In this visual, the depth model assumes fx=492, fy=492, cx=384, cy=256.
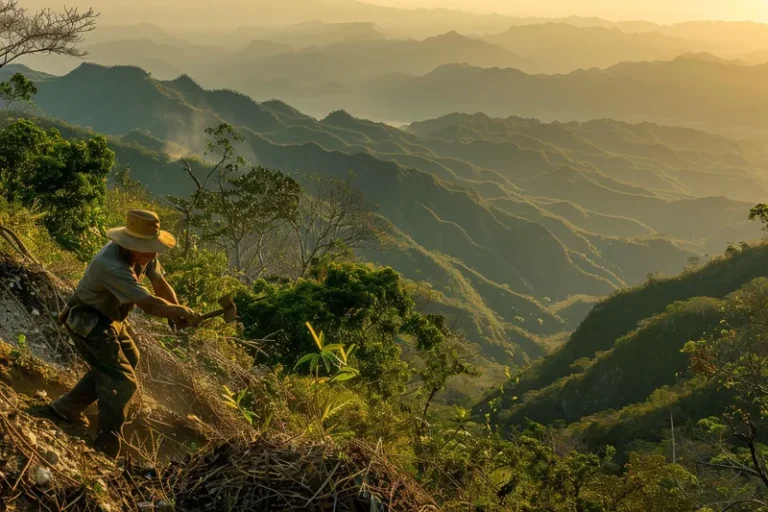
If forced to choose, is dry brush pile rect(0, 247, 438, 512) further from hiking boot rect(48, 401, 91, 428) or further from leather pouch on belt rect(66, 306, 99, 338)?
leather pouch on belt rect(66, 306, 99, 338)

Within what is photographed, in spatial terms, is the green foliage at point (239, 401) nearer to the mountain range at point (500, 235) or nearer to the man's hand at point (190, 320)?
the man's hand at point (190, 320)

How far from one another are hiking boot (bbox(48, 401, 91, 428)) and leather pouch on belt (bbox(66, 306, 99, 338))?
659 mm

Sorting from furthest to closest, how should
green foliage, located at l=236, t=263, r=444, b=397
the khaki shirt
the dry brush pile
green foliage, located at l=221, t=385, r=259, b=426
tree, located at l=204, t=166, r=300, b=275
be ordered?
tree, located at l=204, t=166, r=300, b=275
green foliage, located at l=236, t=263, r=444, b=397
green foliage, located at l=221, t=385, r=259, b=426
the khaki shirt
the dry brush pile

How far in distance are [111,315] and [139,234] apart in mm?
656

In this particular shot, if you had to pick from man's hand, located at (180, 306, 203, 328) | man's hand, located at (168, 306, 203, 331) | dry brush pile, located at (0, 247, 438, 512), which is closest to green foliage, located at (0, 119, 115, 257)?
dry brush pile, located at (0, 247, 438, 512)

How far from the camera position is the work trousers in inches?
146

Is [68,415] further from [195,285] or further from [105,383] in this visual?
[195,285]

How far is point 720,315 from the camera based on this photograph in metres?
50.2

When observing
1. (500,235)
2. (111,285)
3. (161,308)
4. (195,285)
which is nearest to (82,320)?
(111,285)

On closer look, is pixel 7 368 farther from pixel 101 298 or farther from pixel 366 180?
pixel 366 180

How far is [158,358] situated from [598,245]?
162 m

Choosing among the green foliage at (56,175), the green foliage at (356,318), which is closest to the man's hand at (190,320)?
the green foliage at (56,175)

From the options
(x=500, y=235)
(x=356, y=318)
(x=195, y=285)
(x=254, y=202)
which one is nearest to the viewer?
(x=195, y=285)

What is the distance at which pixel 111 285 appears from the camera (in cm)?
355
